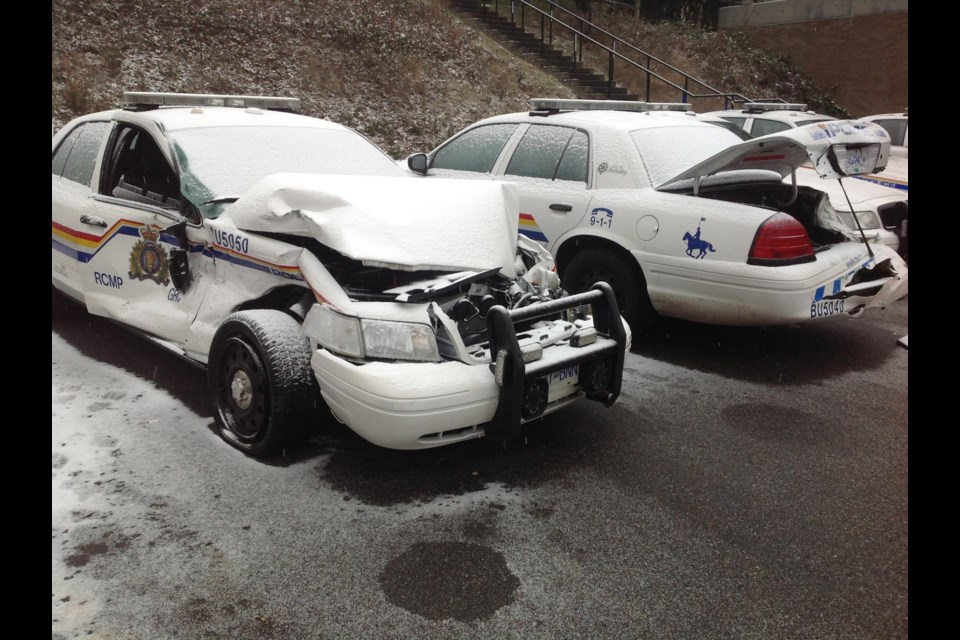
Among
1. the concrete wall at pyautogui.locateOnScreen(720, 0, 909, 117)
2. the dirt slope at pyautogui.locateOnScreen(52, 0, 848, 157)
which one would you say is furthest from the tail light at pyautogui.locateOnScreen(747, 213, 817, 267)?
the concrete wall at pyautogui.locateOnScreen(720, 0, 909, 117)

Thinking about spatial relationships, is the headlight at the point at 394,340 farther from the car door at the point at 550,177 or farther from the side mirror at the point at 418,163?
the side mirror at the point at 418,163

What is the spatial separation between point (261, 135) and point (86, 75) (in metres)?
9.41

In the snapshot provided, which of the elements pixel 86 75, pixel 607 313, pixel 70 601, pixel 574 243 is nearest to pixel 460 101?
pixel 86 75

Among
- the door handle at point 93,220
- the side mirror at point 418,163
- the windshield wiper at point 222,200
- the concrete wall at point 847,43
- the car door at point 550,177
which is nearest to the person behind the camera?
the windshield wiper at point 222,200

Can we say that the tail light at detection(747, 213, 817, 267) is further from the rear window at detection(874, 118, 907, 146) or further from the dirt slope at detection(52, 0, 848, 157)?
the dirt slope at detection(52, 0, 848, 157)

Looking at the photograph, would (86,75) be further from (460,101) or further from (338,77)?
(460,101)

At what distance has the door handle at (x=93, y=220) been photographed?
15.4 ft

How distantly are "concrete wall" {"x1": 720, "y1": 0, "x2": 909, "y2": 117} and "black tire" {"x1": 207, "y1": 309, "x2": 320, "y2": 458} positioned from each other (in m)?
21.5

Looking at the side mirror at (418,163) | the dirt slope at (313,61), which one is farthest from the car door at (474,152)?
the dirt slope at (313,61)

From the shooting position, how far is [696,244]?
196 inches

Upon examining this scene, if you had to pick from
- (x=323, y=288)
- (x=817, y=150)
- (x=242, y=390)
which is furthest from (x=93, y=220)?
(x=817, y=150)

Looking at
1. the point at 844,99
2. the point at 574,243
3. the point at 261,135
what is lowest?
the point at 574,243

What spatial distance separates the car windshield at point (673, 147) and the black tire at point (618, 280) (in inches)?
25.1

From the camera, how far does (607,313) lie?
3811mm
